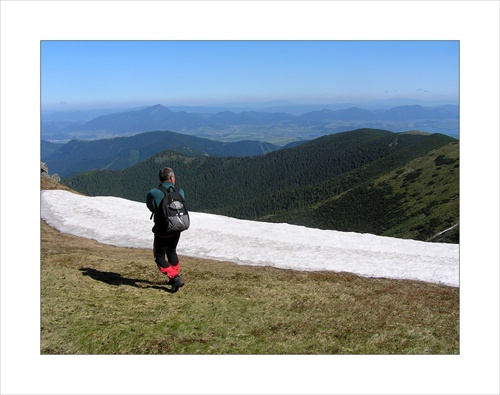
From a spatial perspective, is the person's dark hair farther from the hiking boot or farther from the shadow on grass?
the shadow on grass

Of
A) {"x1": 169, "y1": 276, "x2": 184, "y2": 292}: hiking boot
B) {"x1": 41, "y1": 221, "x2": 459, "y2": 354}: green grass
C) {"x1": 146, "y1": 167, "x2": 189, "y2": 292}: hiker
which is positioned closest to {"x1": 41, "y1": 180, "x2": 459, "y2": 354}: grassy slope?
{"x1": 41, "y1": 221, "x2": 459, "y2": 354}: green grass

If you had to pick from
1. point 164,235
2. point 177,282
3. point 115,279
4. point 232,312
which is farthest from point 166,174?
point 115,279

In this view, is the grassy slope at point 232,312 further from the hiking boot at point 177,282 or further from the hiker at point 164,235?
the hiker at point 164,235

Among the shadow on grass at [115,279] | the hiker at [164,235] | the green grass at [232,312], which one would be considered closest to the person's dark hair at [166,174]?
the hiker at [164,235]

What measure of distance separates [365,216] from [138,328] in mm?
191859

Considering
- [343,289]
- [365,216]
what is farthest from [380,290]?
[365,216]

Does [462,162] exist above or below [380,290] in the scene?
above

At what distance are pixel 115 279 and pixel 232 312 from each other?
5.27 metres

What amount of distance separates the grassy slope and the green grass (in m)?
0.03

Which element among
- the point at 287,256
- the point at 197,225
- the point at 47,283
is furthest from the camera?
the point at 197,225

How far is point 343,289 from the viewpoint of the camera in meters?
18.4

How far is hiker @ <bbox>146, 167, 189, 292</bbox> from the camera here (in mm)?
13961

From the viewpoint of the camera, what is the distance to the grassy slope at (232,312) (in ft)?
39.5

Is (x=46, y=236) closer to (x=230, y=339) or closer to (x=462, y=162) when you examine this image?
(x=230, y=339)
